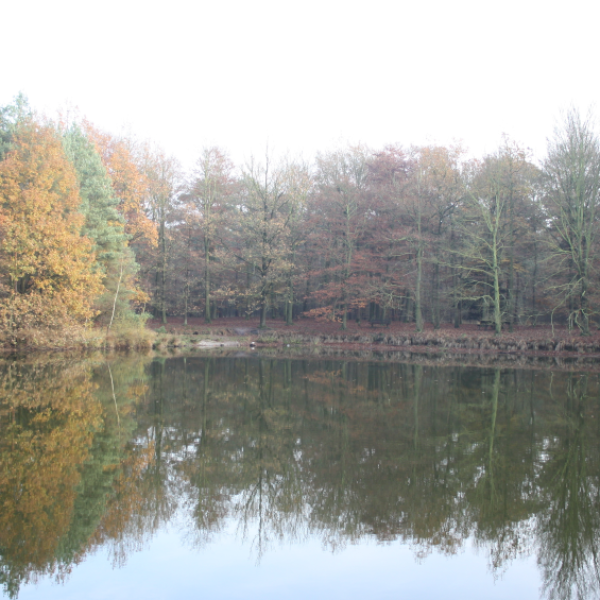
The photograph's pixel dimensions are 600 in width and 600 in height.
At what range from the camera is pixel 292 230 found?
1496 inches

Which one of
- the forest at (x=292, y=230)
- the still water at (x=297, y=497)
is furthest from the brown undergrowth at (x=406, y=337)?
the still water at (x=297, y=497)

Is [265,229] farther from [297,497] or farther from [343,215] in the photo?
[297,497]

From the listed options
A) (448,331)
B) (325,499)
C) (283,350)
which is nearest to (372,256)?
(448,331)

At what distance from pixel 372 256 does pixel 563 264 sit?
40.4 ft

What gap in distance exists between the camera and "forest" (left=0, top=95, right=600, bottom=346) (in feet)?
75.6

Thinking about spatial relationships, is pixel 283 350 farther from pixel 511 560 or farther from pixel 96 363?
pixel 511 560

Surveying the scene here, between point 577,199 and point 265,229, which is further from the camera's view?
point 265,229

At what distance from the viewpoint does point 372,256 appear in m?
36.7

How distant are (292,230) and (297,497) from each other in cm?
3254

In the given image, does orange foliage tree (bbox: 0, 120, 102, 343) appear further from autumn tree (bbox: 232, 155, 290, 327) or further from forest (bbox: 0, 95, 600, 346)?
autumn tree (bbox: 232, 155, 290, 327)

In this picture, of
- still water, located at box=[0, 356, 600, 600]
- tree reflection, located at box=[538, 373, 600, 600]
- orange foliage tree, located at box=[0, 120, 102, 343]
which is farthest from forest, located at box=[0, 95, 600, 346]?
tree reflection, located at box=[538, 373, 600, 600]

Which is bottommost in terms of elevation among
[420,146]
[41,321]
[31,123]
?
[41,321]

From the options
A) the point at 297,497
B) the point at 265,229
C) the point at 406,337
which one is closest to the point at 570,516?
the point at 297,497

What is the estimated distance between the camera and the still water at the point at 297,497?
15.4ft
